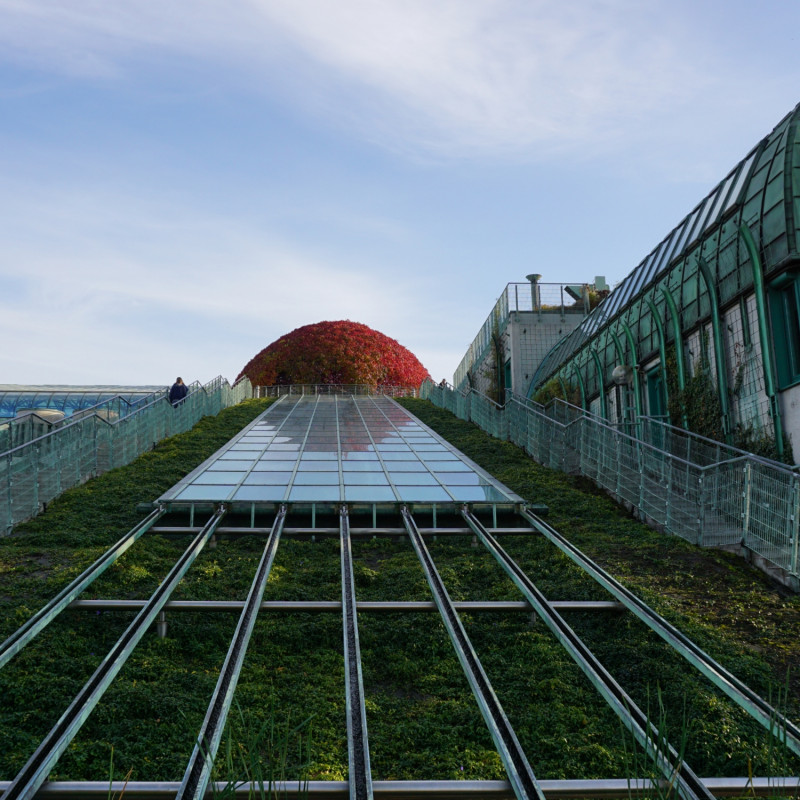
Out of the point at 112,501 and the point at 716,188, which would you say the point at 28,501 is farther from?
the point at 716,188

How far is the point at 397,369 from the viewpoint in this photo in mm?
50812

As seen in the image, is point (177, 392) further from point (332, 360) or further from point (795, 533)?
point (332, 360)

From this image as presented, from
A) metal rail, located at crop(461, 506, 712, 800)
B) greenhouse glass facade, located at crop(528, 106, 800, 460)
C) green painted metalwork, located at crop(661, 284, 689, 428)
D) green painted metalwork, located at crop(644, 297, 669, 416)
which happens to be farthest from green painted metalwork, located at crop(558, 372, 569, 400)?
metal rail, located at crop(461, 506, 712, 800)

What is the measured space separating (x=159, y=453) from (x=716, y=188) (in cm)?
1365

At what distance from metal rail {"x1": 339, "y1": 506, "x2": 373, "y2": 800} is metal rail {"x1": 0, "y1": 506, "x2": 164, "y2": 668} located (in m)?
2.55

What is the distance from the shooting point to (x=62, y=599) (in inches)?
286

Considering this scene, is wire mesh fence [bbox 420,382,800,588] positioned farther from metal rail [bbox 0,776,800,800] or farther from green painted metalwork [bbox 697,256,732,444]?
metal rail [bbox 0,776,800,800]

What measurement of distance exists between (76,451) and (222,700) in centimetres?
971

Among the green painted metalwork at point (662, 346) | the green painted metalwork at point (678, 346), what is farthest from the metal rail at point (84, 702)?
the green painted metalwork at point (662, 346)

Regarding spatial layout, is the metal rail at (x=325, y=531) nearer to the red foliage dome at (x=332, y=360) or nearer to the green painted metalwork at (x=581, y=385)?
the green painted metalwork at (x=581, y=385)

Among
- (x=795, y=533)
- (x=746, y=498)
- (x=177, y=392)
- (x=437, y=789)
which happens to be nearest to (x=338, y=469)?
(x=746, y=498)

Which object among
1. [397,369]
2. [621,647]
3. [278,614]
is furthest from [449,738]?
[397,369]

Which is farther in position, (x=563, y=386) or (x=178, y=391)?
(x=563, y=386)

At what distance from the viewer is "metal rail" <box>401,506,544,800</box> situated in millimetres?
4322
